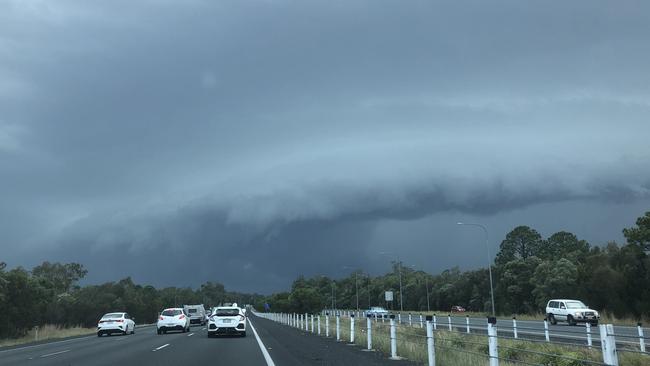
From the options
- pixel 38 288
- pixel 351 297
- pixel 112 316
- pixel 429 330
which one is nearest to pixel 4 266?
pixel 38 288

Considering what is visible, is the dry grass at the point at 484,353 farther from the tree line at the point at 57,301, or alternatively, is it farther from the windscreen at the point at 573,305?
the tree line at the point at 57,301

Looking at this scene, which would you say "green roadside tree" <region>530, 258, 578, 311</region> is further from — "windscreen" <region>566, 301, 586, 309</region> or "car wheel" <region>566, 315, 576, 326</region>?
"car wheel" <region>566, 315, 576, 326</region>

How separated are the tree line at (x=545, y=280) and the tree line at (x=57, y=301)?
30982 millimetres

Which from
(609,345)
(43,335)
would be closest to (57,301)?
(43,335)

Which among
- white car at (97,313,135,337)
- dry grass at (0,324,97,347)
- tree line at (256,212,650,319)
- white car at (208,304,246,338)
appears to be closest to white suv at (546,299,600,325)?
tree line at (256,212,650,319)

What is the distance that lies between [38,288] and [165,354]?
42556mm

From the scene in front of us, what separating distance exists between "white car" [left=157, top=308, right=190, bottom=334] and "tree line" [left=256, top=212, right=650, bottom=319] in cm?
3838

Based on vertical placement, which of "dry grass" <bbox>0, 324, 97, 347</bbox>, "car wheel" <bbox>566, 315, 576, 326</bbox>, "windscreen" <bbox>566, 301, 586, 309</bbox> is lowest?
"dry grass" <bbox>0, 324, 97, 347</bbox>

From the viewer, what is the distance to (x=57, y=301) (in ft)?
257

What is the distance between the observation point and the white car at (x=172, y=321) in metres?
39.2

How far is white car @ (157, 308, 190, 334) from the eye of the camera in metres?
39.2

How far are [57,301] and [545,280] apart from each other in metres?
66.3

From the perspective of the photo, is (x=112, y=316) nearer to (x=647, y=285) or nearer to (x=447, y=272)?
(x=647, y=285)

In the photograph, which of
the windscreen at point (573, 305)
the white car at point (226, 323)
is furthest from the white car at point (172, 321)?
the windscreen at point (573, 305)
